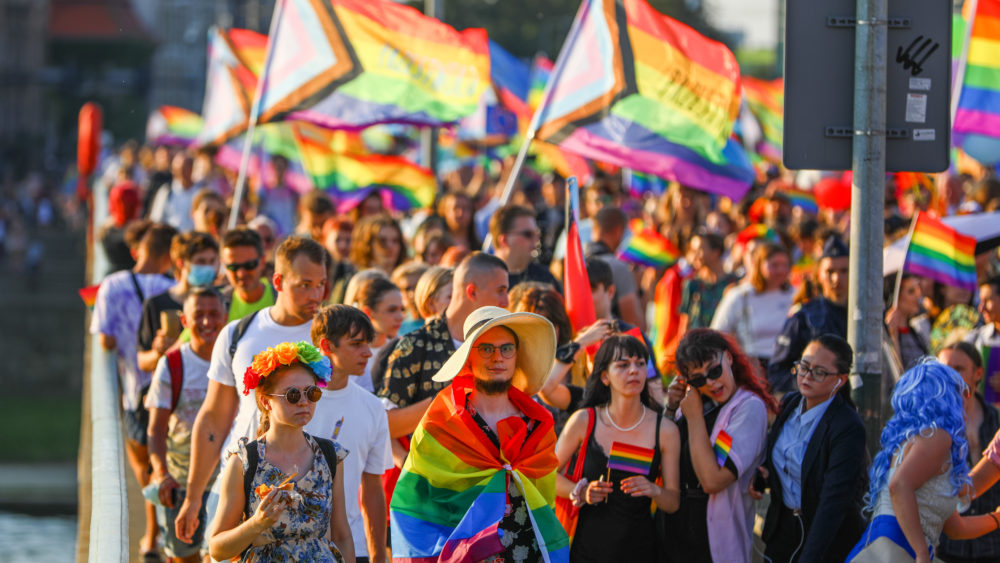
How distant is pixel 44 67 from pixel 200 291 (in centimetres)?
8025

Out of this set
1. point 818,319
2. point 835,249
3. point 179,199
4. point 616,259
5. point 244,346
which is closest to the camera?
point 244,346

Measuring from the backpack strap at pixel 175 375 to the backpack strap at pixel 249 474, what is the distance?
89.9 inches

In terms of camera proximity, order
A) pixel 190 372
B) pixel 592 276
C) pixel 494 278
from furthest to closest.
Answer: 1. pixel 592 276
2. pixel 190 372
3. pixel 494 278

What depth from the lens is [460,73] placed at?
11594 millimetres

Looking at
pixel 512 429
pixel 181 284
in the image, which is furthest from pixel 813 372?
pixel 181 284

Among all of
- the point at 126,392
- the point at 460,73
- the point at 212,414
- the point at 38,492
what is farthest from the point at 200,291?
the point at 38,492

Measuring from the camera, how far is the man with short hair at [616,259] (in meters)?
9.70

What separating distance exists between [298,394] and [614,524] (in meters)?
1.71

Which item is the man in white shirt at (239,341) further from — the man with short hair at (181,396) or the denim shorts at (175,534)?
the man with short hair at (181,396)

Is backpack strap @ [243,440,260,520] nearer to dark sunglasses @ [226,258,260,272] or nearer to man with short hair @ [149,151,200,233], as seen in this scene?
dark sunglasses @ [226,258,260,272]

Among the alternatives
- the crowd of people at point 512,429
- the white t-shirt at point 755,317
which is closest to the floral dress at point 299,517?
the crowd of people at point 512,429

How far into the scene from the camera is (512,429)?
5.92 m

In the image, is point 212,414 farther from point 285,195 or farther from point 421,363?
point 285,195

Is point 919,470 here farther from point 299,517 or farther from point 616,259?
point 616,259
